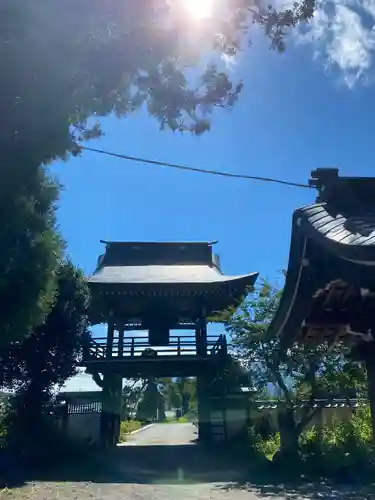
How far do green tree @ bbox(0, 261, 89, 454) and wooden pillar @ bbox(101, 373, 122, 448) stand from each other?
290 cm

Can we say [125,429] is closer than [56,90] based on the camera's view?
No

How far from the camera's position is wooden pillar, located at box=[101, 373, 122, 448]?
15109 mm

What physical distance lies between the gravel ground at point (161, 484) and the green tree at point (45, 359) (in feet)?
6.38

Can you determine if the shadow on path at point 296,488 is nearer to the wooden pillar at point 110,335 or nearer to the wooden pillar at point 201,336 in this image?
the wooden pillar at point 201,336

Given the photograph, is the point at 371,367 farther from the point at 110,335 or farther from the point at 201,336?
the point at 110,335

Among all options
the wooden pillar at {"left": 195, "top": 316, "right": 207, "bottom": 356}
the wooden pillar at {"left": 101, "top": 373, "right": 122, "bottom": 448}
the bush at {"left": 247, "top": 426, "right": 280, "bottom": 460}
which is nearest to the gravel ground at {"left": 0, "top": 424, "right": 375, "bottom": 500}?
the bush at {"left": 247, "top": 426, "right": 280, "bottom": 460}

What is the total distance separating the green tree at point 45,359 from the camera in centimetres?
1198

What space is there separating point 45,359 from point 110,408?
4.55m

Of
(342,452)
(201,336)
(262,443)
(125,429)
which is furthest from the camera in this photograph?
(125,429)

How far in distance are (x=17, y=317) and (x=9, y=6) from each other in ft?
11.8

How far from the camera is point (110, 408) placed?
15.8m

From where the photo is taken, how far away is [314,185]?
3646 millimetres

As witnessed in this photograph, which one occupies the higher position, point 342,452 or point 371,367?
point 371,367

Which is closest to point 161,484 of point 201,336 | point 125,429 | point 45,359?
point 45,359
